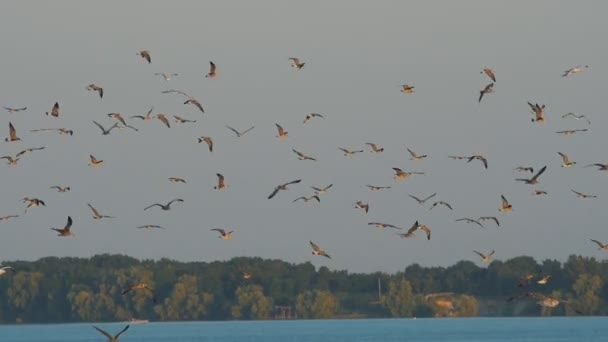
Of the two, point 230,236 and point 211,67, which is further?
point 230,236

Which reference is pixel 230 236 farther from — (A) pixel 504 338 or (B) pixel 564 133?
(A) pixel 504 338

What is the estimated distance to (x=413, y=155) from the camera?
7094 centimetres

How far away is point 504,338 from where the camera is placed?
7618 inches

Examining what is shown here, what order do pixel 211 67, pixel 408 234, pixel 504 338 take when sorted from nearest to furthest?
pixel 211 67
pixel 408 234
pixel 504 338

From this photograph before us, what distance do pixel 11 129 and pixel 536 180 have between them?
21804 mm

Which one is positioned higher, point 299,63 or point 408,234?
point 299,63

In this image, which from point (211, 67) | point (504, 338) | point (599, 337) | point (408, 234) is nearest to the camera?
point (211, 67)

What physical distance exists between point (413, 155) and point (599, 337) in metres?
108

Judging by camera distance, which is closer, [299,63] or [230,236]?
[299,63]

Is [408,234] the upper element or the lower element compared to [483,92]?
lower

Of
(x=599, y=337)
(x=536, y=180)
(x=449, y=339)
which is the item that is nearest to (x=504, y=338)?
(x=449, y=339)

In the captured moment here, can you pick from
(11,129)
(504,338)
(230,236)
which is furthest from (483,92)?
(504,338)

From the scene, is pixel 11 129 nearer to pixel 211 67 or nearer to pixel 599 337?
pixel 211 67

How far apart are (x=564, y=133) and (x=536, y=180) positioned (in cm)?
675
